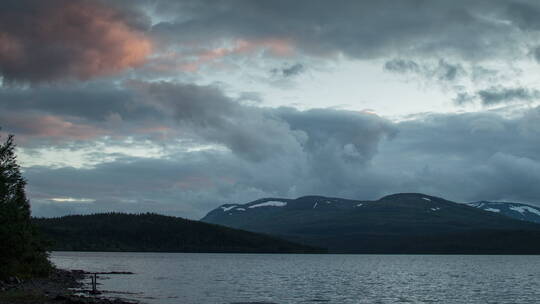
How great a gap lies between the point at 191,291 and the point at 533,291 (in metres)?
63.0

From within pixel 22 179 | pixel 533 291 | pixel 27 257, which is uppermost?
pixel 22 179

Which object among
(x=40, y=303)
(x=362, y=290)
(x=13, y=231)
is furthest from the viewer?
(x=362, y=290)

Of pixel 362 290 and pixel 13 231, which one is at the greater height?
pixel 13 231

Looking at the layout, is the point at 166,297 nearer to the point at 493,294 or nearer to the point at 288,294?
the point at 288,294

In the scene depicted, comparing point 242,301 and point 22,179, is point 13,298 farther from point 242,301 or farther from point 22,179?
point 242,301

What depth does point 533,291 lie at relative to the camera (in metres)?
107

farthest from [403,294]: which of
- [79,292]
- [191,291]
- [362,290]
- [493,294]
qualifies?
[79,292]

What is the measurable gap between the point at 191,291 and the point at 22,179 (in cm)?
3475

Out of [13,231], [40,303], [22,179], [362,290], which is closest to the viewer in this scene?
[40,303]

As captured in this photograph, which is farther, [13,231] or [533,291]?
[533,291]

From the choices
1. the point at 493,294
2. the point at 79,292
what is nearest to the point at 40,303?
the point at 79,292

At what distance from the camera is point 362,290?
105688 mm

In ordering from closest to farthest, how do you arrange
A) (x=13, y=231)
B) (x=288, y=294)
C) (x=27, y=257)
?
(x=13, y=231), (x=27, y=257), (x=288, y=294)

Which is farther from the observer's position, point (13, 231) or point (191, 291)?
point (191, 291)
